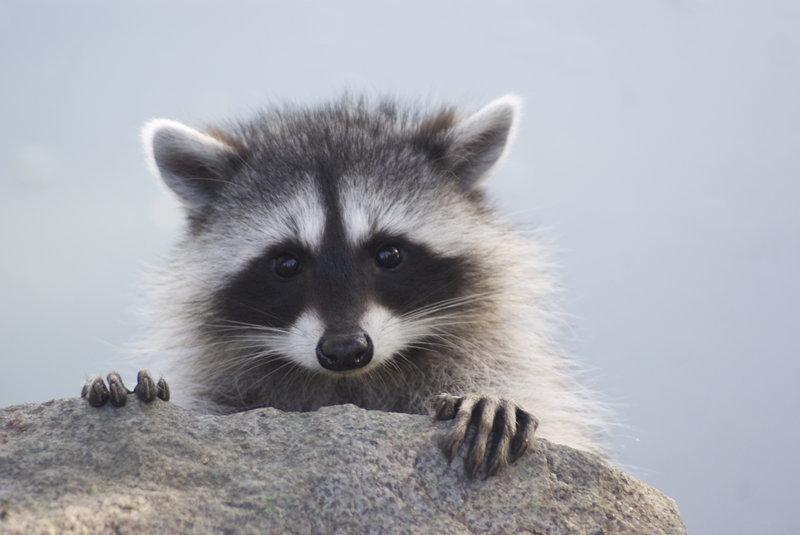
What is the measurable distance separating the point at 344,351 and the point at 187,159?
Result: 136 centimetres

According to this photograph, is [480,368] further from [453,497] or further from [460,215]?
[453,497]

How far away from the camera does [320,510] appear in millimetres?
2314

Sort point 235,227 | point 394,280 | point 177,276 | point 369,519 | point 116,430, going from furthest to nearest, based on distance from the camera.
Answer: point 177,276, point 235,227, point 394,280, point 116,430, point 369,519

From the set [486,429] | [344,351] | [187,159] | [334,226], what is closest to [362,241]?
[334,226]

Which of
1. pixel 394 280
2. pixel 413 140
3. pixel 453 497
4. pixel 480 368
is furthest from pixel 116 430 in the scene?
pixel 413 140

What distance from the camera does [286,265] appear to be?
3.56 meters

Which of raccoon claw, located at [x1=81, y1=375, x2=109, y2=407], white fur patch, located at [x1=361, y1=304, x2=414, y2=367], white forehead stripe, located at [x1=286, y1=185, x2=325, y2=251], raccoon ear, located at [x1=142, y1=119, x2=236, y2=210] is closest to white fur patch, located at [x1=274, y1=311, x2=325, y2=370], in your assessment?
white fur patch, located at [x1=361, y1=304, x2=414, y2=367]

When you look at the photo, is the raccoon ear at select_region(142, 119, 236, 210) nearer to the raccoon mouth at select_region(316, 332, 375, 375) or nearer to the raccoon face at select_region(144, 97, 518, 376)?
the raccoon face at select_region(144, 97, 518, 376)

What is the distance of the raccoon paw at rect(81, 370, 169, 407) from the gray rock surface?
0.03 m

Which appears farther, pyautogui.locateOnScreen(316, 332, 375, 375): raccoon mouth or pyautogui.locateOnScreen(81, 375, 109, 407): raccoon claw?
pyautogui.locateOnScreen(316, 332, 375, 375): raccoon mouth

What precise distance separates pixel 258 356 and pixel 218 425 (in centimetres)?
93

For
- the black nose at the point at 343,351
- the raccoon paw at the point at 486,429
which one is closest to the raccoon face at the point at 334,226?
the black nose at the point at 343,351

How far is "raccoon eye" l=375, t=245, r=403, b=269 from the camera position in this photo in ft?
11.6

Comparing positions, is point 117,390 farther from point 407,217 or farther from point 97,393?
point 407,217
